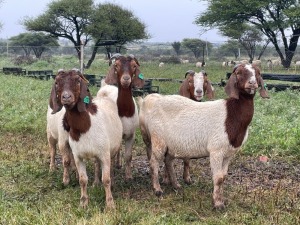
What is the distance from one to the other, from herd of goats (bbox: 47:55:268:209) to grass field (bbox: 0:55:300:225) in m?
0.26

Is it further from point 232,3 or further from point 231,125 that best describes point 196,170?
point 232,3

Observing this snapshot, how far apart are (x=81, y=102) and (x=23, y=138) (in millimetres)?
4559

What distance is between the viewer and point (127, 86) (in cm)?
614

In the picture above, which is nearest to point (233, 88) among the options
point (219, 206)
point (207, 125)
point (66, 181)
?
point (207, 125)

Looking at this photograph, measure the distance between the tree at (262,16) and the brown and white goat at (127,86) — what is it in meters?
27.5

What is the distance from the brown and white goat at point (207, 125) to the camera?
535 centimetres

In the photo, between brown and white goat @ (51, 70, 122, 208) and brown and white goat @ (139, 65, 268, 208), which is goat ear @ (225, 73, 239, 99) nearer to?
brown and white goat @ (139, 65, 268, 208)

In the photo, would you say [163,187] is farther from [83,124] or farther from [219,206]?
[83,124]

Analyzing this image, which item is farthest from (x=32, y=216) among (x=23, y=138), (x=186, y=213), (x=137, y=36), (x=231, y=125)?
(x=137, y=36)

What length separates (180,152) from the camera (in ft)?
19.1

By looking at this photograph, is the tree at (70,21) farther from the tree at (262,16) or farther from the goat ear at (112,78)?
the goat ear at (112,78)

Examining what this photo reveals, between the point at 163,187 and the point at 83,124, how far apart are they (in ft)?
5.78

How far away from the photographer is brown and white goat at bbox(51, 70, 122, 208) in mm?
5105

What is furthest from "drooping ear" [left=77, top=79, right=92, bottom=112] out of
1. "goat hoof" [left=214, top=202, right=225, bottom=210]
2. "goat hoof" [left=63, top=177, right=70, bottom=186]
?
"goat hoof" [left=214, top=202, right=225, bottom=210]
